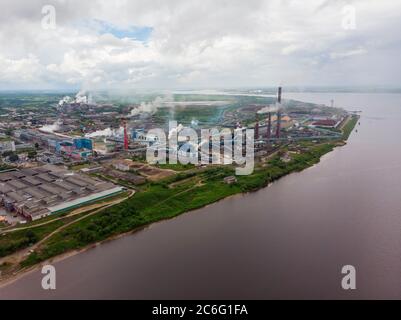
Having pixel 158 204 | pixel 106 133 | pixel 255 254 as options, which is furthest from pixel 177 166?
pixel 106 133

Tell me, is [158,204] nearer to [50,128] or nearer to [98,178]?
[98,178]

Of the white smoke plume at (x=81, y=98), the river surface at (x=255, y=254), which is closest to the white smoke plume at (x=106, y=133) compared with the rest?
the river surface at (x=255, y=254)

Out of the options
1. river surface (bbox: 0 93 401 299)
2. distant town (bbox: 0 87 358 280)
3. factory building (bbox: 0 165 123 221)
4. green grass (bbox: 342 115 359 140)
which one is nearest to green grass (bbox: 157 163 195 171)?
distant town (bbox: 0 87 358 280)

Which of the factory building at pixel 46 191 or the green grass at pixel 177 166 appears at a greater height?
the green grass at pixel 177 166

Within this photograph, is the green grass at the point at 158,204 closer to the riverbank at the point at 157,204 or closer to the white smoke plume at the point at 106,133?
the riverbank at the point at 157,204
